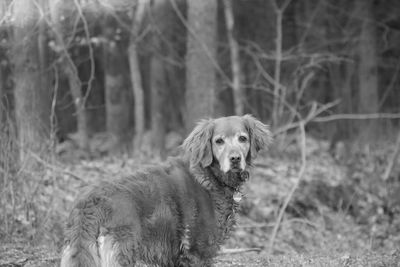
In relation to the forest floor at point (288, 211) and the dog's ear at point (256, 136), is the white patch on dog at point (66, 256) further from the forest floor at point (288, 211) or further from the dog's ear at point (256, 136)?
the dog's ear at point (256, 136)

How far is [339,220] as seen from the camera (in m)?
12.5

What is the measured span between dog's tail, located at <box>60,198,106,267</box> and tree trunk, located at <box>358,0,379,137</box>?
54.7 ft

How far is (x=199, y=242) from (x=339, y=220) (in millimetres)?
7175

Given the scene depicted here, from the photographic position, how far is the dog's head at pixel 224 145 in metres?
6.39

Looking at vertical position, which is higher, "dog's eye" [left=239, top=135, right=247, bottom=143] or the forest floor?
"dog's eye" [left=239, top=135, right=247, bottom=143]

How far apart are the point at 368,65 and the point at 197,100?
10272 mm

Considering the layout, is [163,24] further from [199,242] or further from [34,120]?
[199,242]

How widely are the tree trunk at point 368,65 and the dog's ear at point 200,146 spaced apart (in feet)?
49.3

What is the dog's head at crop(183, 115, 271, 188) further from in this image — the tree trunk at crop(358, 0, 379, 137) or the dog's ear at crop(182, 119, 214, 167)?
the tree trunk at crop(358, 0, 379, 137)

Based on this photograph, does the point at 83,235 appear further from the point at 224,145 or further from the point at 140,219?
the point at 224,145

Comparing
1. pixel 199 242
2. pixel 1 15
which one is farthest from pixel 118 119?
pixel 199 242

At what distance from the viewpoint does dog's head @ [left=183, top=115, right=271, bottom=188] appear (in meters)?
6.39

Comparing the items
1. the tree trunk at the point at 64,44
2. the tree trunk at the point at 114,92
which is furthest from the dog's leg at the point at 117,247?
the tree trunk at the point at 114,92

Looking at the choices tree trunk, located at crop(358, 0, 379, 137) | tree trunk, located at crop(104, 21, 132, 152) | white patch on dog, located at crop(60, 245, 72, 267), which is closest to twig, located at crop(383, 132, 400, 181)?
tree trunk, located at crop(358, 0, 379, 137)
